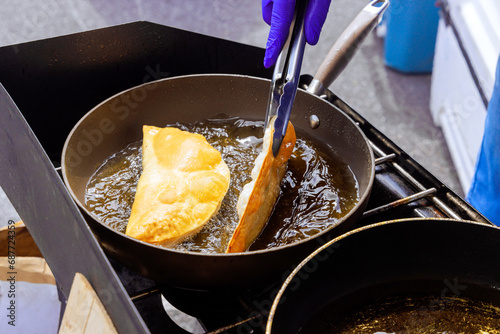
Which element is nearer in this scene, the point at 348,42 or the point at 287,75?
the point at 287,75

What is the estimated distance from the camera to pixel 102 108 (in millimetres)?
1557

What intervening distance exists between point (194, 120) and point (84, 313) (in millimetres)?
910

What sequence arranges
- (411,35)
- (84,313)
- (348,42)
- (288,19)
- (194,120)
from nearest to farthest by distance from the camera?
1. (84,313)
2. (288,19)
3. (348,42)
4. (194,120)
5. (411,35)

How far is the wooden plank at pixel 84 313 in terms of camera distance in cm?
89

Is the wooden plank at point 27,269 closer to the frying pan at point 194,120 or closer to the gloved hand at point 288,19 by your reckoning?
the frying pan at point 194,120

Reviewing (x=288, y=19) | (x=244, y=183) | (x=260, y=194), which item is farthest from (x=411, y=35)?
(x=260, y=194)

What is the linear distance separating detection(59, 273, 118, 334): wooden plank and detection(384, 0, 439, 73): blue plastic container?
3.29 metres

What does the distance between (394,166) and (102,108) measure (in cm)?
91

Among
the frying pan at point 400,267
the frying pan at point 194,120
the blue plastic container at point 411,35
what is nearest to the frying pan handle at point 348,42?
the frying pan at point 194,120

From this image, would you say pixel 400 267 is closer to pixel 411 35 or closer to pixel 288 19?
pixel 288 19

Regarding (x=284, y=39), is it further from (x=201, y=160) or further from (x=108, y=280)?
(x=108, y=280)

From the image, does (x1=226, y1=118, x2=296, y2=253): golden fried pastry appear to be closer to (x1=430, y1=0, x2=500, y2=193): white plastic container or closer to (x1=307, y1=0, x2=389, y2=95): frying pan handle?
(x1=307, y1=0, x2=389, y2=95): frying pan handle

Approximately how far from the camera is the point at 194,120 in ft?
5.71

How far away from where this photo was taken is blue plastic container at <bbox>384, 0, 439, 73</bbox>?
142 inches
